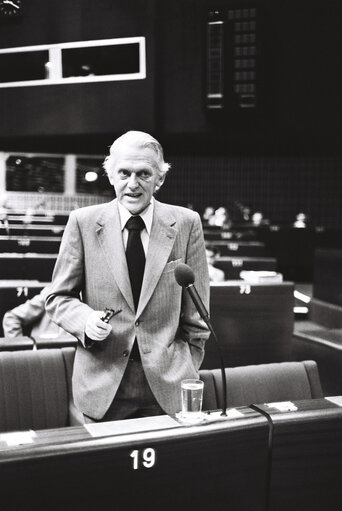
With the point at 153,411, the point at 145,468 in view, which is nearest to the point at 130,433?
the point at 145,468

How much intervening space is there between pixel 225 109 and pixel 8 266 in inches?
110

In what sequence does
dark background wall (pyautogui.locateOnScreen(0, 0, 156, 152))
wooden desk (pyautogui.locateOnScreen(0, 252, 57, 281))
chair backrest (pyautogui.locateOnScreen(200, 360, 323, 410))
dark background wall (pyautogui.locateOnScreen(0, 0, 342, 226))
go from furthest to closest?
1. dark background wall (pyautogui.locateOnScreen(0, 0, 156, 152))
2. dark background wall (pyautogui.locateOnScreen(0, 0, 342, 226))
3. wooden desk (pyautogui.locateOnScreen(0, 252, 57, 281))
4. chair backrest (pyautogui.locateOnScreen(200, 360, 323, 410))

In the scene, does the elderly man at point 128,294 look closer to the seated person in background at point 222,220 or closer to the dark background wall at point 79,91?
the dark background wall at point 79,91

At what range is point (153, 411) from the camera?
1.69m

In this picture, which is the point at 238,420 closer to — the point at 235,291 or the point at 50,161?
the point at 235,291

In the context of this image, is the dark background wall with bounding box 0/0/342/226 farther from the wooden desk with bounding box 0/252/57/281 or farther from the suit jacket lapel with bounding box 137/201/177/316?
→ the suit jacket lapel with bounding box 137/201/177/316

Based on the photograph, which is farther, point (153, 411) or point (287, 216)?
point (287, 216)

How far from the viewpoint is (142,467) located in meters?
1.21

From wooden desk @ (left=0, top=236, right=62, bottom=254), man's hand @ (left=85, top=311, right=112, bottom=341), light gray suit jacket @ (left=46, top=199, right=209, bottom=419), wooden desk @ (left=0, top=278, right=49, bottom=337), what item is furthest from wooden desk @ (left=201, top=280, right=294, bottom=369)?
wooden desk @ (left=0, top=236, right=62, bottom=254)

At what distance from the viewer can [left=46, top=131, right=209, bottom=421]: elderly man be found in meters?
1.65

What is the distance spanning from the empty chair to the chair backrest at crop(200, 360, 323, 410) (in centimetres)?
58

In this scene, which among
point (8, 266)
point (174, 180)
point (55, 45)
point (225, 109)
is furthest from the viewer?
point (174, 180)

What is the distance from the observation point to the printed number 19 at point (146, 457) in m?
1.20

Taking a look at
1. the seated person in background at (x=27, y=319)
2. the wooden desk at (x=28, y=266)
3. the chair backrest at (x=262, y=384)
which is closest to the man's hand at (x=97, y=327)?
the chair backrest at (x=262, y=384)
